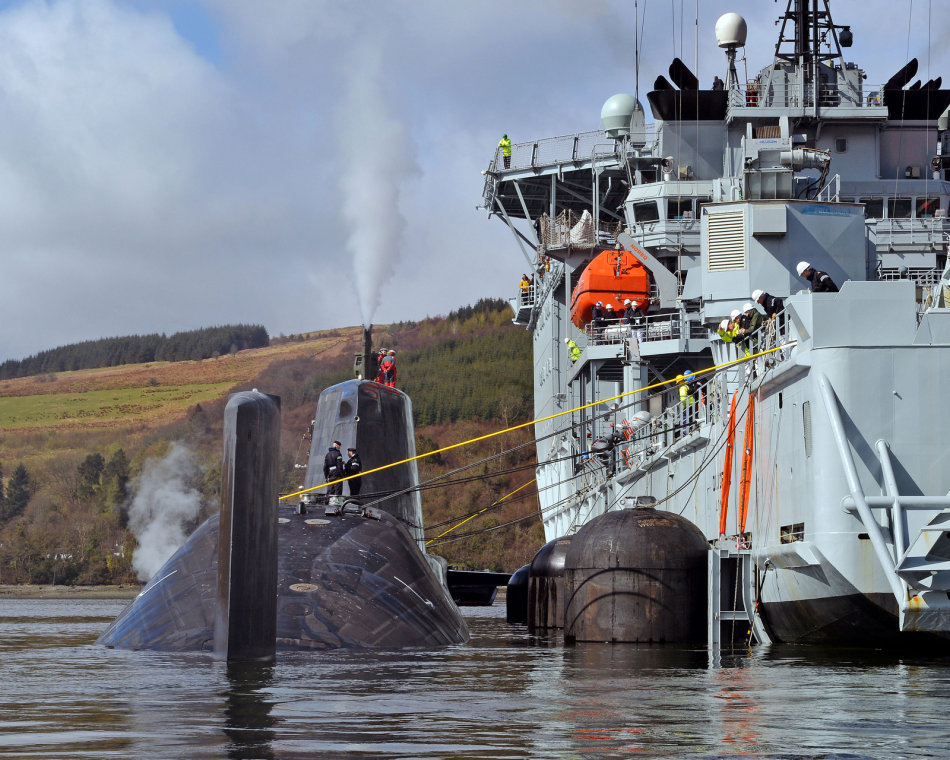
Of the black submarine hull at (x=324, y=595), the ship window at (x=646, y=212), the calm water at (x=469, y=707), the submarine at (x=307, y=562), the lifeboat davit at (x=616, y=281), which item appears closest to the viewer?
the calm water at (x=469, y=707)

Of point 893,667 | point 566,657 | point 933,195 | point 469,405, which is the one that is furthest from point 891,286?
point 469,405

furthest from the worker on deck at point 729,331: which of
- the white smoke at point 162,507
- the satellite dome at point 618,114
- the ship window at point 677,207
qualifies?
the white smoke at point 162,507

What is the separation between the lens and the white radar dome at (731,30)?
51.8 metres

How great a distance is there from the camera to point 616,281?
159 ft

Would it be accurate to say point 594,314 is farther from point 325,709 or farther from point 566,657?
point 325,709

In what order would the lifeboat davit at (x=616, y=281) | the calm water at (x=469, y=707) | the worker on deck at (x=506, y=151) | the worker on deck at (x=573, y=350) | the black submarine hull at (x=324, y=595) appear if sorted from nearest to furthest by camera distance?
the calm water at (x=469, y=707) → the black submarine hull at (x=324, y=595) → the lifeboat davit at (x=616, y=281) → the worker on deck at (x=573, y=350) → the worker on deck at (x=506, y=151)

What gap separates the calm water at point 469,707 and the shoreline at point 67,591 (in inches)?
3393

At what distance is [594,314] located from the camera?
49.1 meters

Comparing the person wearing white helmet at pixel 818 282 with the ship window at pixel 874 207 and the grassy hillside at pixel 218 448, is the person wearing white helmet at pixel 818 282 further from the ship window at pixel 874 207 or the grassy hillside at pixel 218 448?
the grassy hillside at pixel 218 448

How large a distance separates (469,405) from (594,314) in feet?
219

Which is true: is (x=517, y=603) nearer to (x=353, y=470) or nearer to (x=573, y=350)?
(x=353, y=470)

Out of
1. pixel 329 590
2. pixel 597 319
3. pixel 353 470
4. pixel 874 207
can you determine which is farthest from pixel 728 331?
pixel 874 207

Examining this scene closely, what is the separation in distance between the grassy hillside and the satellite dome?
121ft

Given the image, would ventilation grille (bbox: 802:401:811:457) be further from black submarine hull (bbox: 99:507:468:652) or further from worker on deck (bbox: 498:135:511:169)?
worker on deck (bbox: 498:135:511:169)
